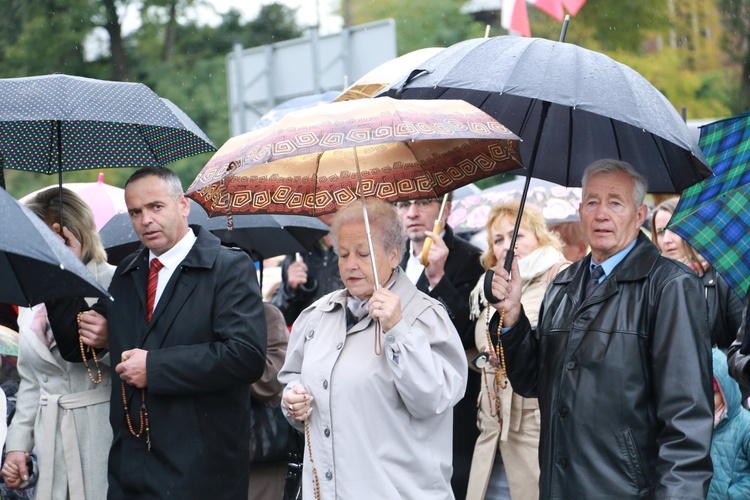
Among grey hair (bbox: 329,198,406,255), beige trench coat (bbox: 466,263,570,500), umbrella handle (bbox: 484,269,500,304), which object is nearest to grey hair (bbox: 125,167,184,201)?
grey hair (bbox: 329,198,406,255)

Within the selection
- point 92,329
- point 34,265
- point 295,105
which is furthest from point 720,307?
point 295,105

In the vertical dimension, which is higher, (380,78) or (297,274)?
(380,78)

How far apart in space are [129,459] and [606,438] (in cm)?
215

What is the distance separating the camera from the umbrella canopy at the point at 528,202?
7.68 m

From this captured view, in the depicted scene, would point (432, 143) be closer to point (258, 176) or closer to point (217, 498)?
point (258, 176)

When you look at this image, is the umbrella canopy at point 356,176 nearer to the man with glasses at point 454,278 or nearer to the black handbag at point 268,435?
the man with glasses at point 454,278

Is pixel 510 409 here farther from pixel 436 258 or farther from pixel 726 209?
pixel 726 209

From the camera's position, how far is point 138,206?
5133mm

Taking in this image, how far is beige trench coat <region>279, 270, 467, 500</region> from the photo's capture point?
4066mm

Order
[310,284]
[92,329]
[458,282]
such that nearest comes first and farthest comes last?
[92,329] < [458,282] < [310,284]

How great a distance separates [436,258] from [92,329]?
6.40 ft

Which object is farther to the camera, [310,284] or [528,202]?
[310,284]

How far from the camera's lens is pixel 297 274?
8406 mm

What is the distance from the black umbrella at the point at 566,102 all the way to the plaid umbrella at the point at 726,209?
155mm
